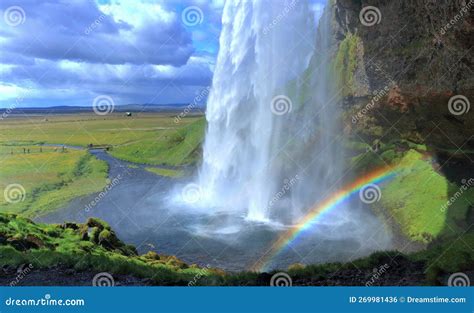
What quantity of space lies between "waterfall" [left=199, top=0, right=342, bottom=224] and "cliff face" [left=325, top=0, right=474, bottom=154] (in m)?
3.71

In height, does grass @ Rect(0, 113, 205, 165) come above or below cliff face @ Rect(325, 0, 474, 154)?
above

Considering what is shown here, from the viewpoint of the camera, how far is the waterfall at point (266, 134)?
103 ft

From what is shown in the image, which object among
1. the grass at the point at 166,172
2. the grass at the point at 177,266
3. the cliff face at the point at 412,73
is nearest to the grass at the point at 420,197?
the cliff face at the point at 412,73

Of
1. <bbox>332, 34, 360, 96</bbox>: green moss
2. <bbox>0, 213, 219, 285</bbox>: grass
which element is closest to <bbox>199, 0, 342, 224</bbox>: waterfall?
<bbox>332, 34, 360, 96</bbox>: green moss

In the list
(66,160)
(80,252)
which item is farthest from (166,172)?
(80,252)

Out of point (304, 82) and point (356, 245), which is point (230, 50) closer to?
point (304, 82)

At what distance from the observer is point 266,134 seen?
3366 cm

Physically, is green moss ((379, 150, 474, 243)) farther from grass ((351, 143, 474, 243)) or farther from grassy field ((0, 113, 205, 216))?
grassy field ((0, 113, 205, 216))

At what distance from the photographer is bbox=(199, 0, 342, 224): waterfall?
103 feet

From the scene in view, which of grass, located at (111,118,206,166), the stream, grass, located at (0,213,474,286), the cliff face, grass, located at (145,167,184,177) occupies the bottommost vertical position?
grass, located at (0,213,474,286)

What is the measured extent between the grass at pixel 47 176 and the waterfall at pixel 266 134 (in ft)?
36.1

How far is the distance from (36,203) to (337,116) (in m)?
24.6

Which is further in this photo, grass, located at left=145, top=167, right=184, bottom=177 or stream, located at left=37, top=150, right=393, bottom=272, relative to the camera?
grass, located at left=145, top=167, right=184, bottom=177
